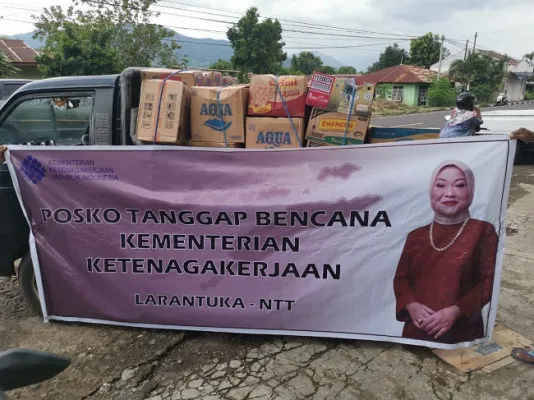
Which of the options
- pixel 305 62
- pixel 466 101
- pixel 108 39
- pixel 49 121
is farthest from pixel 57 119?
pixel 305 62

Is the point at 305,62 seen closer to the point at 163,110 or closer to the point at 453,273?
the point at 163,110

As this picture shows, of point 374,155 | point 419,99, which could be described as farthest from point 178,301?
point 419,99

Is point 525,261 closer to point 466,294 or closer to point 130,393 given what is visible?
point 466,294

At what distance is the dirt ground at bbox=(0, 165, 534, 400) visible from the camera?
2572mm

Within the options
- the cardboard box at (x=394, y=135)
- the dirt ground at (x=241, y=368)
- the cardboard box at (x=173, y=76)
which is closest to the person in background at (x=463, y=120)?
the cardboard box at (x=394, y=135)

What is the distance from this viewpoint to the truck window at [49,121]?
11.0ft

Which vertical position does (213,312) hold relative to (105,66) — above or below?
below

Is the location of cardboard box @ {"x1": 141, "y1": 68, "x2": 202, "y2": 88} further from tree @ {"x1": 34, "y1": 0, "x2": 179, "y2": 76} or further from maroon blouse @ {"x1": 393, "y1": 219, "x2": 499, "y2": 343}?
tree @ {"x1": 34, "y1": 0, "x2": 179, "y2": 76}

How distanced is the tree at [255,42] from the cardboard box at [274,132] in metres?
31.3

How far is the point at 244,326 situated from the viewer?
9.96ft

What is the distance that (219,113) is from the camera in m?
2.91

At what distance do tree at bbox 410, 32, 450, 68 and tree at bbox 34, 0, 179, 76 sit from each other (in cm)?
3991

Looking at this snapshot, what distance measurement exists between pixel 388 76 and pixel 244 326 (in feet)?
144

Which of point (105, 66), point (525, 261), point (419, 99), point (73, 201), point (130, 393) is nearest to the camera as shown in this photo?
point (130, 393)
